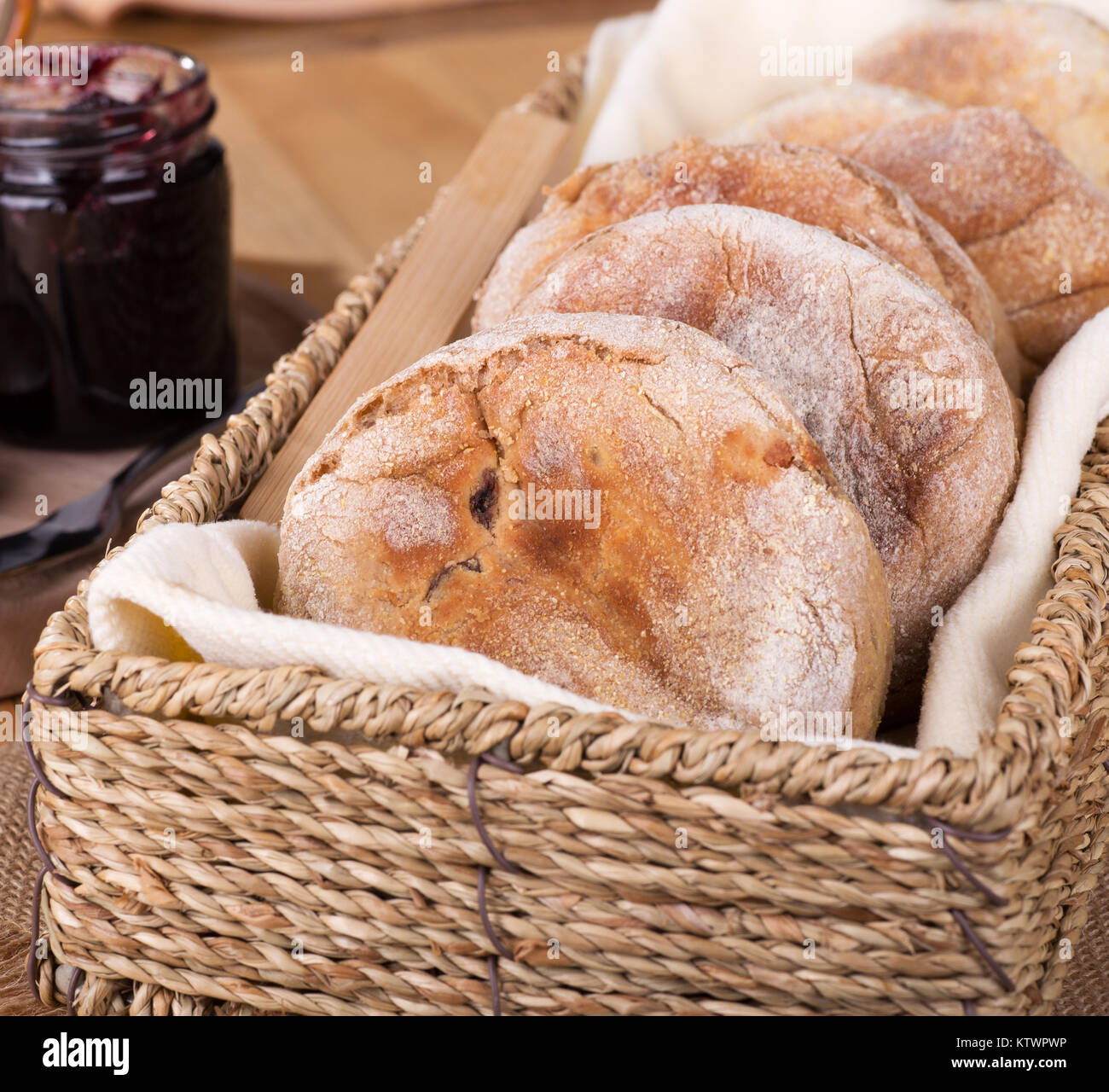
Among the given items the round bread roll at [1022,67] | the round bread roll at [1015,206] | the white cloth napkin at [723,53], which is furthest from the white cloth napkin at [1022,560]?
the white cloth napkin at [723,53]

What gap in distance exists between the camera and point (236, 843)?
2.68ft

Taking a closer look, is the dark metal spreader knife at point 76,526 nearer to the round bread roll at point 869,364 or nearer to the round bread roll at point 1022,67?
Answer: the round bread roll at point 869,364

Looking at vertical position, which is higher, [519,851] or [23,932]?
[519,851]

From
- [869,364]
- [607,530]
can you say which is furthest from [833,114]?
[607,530]

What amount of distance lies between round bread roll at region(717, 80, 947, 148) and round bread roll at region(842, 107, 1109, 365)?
62 mm

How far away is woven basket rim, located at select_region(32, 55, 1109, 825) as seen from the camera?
0.72 meters

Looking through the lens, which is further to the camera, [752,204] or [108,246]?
[108,246]

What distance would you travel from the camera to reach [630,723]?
0.74 meters

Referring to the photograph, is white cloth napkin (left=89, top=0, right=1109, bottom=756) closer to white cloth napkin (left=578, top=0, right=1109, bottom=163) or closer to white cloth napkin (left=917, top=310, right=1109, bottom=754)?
white cloth napkin (left=917, top=310, right=1109, bottom=754)

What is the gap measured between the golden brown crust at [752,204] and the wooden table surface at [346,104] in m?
0.71

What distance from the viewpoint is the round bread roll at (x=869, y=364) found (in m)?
1.01

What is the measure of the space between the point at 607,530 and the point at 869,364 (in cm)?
28

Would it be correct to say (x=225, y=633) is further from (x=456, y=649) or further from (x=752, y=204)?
(x=752, y=204)

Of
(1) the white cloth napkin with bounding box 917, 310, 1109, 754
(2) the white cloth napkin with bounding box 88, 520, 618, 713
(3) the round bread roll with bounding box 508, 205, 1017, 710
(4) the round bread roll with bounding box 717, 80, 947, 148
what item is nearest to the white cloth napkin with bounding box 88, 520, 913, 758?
(2) the white cloth napkin with bounding box 88, 520, 618, 713
